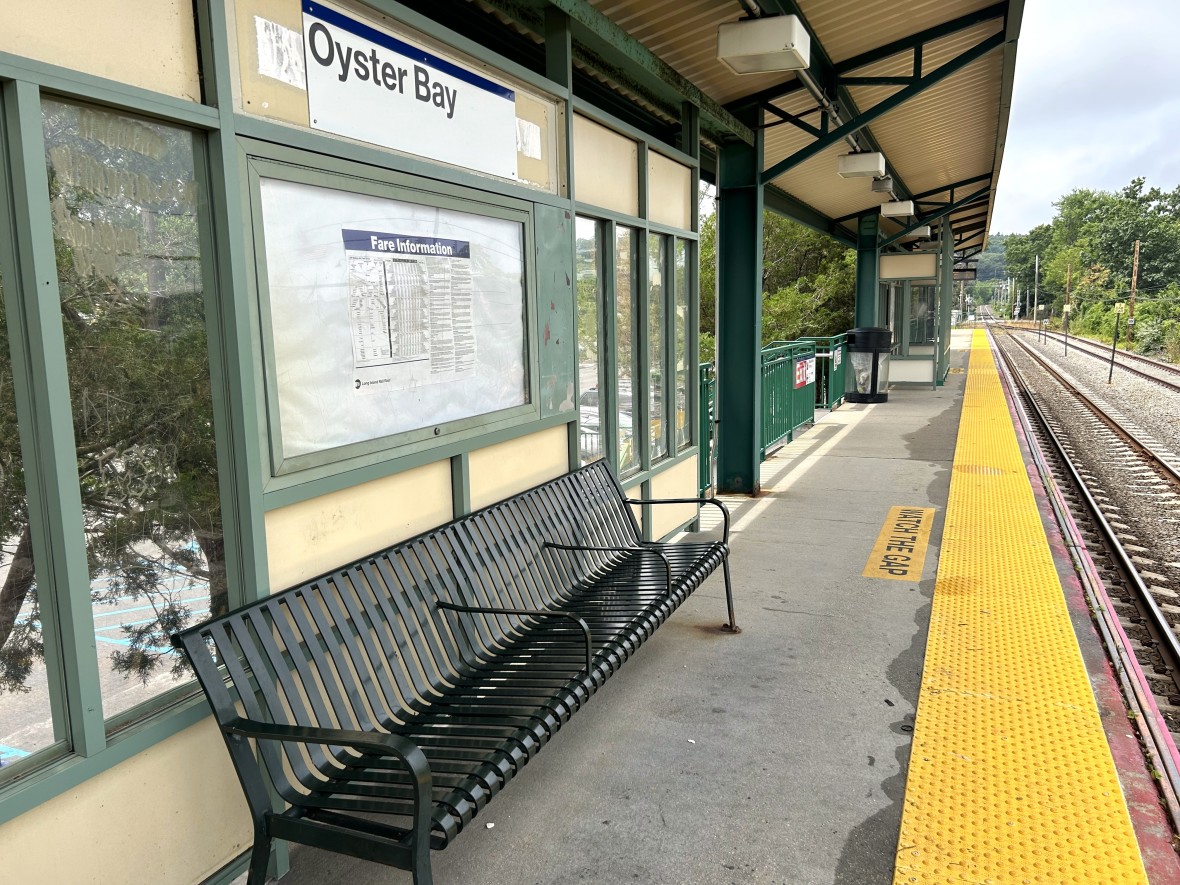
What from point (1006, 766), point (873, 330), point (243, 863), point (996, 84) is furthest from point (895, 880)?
point (873, 330)

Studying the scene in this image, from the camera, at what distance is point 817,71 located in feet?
20.9

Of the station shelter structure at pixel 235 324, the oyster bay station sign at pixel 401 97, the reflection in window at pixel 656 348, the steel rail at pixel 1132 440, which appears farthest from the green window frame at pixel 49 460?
the steel rail at pixel 1132 440

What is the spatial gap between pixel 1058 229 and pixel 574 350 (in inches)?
4887

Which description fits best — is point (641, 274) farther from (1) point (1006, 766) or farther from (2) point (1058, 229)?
(2) point (1058, 229)

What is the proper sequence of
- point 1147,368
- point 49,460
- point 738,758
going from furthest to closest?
point 1147,368 → point 738,758 → point 49,460

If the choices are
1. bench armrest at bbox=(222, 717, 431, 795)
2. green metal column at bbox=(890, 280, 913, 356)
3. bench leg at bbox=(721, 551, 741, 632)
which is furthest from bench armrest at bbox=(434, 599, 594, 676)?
green metal column at bbox=(890, 280, 913, 356)

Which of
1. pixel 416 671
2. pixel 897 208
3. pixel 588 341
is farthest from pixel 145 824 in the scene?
pixel 897 208

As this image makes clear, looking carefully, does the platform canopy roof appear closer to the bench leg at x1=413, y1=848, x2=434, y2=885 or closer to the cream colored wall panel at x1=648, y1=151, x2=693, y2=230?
the cream colored wall panel at x1=648, y1=151, x2=693, y2=230

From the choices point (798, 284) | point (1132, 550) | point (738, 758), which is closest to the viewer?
point (738, 758)

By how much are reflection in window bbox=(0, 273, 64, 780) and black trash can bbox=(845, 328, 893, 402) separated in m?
14.7

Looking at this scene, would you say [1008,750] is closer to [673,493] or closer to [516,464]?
[516,464]

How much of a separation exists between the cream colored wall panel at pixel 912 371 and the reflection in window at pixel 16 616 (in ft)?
60.5

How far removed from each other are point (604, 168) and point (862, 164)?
5.02 meters

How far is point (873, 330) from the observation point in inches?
599
